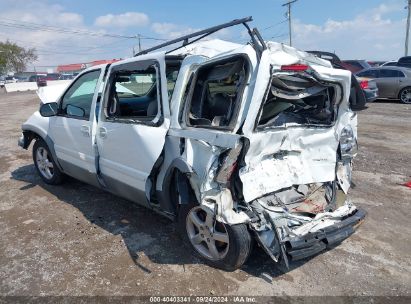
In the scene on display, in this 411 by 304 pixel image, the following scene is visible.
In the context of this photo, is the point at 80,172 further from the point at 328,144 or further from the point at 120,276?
the point at 328,144

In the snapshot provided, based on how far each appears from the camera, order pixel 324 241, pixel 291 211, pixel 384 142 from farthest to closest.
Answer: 1. pixel 384 142
2. pixel 291 211
3. pixel 324 241

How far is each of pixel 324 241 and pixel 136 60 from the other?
98.9 inches

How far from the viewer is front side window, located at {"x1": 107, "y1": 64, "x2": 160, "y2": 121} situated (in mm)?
3699

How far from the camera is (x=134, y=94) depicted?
15.6 feet

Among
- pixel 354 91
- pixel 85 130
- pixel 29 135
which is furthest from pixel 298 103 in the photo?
pixel 29 135

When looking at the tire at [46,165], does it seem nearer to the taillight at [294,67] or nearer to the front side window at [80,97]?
the front side window at [80,97]

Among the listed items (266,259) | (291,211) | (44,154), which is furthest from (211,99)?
(44,154)

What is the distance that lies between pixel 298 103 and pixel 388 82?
1328 centimetres

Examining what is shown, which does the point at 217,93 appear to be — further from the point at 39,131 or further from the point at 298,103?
the point at 39,131

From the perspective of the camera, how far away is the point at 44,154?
18.0 ft

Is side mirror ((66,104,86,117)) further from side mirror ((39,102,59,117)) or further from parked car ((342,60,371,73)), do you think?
parked car ((342,60,371,73))

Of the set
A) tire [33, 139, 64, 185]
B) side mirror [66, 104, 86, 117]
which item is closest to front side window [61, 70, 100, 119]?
side mirror [66, 104, 86, 117]

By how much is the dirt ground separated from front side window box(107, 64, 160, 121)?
124cm

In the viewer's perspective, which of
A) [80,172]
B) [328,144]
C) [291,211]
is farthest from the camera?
[80,172]
